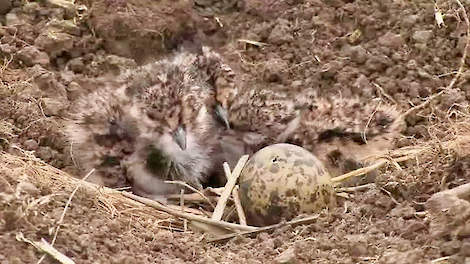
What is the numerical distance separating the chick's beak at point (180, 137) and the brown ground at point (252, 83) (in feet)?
1.21

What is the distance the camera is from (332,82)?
506cm

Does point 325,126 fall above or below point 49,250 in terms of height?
below

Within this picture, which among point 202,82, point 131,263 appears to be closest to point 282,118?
point 202,82

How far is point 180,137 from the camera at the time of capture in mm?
4176

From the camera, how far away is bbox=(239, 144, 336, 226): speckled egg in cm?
385

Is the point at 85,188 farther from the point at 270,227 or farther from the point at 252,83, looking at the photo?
the point at 252,83

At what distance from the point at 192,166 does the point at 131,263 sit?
1.14 m

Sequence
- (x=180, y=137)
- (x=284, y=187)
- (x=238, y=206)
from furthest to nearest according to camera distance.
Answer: (x=180, y=137), (x=238, y=206), (x=284, y=187)

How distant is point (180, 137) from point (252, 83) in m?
1.01

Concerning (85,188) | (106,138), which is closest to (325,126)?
(106,138)

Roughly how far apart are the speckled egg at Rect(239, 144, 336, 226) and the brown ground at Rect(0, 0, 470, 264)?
0.47 ft

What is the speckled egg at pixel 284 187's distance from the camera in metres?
3.85

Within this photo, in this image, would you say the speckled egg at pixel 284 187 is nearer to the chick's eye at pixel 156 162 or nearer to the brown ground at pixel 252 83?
the brown ground at pixel 252 83

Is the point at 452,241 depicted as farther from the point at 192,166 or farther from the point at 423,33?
the point at 423,33
